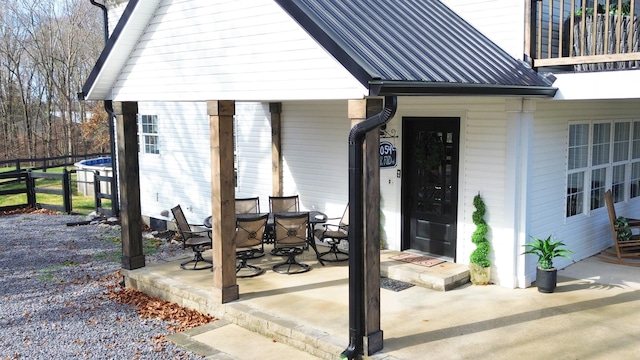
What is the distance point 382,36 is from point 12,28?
105ft

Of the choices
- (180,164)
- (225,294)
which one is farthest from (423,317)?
(180,164)

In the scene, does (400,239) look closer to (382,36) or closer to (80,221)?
(382,36)

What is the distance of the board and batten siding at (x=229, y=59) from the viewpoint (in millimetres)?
5820

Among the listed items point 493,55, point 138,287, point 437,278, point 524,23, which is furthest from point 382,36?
point 138,287

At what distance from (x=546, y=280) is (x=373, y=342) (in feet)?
10.2

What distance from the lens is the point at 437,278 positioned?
7.67 meters

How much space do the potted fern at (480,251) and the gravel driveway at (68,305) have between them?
4.03m

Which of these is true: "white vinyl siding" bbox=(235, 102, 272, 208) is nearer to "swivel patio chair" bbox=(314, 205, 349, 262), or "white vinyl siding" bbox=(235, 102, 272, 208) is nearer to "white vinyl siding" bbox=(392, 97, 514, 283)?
"swivel patio chair" bbox=(314, 205, 349, 262)

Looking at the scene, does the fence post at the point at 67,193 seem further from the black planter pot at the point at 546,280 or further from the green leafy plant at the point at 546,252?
the black planter pot at the point at 546,280

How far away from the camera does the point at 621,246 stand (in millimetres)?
9148

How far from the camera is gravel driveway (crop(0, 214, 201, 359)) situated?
644 centimetres

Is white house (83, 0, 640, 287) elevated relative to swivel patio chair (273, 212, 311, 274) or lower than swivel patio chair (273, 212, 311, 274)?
elevated

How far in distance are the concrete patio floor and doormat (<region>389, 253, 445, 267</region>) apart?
24cm

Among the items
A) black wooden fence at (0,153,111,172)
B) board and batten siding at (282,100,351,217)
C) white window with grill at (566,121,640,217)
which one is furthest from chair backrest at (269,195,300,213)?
black wooden fence at (0,153,111,172)
